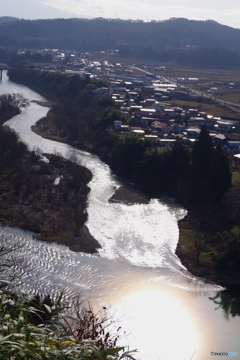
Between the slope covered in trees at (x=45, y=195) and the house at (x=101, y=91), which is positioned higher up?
the house at (x=101, y=91)

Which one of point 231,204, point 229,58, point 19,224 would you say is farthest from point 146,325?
point 229,58

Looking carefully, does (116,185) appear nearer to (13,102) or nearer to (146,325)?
(146,325)

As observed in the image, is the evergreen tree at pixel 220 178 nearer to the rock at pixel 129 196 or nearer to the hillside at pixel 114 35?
the rock at pixel 129 196

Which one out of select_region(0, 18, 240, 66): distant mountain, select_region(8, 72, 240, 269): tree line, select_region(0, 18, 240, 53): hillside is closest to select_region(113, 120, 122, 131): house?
select_region(8, 72, 240, 269): tree line

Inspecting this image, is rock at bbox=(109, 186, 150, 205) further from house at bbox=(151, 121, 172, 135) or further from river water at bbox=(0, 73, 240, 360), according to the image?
house at bbox=(151, 121, 172, 135)

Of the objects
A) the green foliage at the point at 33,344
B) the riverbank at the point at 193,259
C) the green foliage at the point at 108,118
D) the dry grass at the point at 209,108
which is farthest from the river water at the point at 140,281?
the dry grass at the point at 209,108

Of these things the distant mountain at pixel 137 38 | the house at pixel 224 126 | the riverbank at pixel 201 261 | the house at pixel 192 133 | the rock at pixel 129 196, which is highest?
the distant mountain at pixel 137 38

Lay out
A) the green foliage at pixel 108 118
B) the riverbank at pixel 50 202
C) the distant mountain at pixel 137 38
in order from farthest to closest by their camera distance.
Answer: the distant mountain at pixel 137 38, the green foliage at pixel 108 118, the riverbank at pixel 50 202

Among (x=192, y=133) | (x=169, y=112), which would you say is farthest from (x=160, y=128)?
(x=169, y=112)
